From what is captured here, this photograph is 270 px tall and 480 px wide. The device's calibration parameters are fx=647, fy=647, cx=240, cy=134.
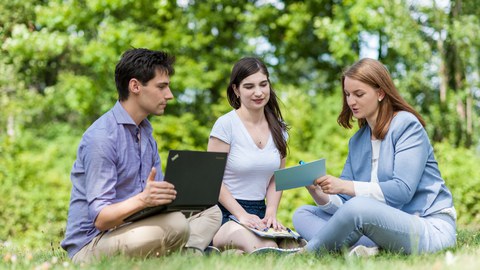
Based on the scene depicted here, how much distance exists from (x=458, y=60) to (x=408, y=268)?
783 centimetres

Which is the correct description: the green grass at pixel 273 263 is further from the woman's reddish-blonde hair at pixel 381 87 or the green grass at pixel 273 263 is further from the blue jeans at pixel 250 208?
the blue jeans at pixel 250 208

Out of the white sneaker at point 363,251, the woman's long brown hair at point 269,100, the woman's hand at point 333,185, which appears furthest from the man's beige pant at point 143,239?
the woman's long brown hair at point 269,100

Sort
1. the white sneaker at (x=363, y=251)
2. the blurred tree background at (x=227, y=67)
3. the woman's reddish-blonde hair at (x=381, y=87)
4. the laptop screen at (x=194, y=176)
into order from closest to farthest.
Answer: the laptop screen at (x=194, y=176)
the white sneaker at (x=363, y=251)
the woman's reddish-blonde hair at (x=381, y=87)
the blurred tree background at (x=227, y=67)

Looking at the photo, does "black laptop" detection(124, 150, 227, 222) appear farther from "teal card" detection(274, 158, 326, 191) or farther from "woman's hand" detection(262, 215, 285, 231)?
"woman's hand" detection(262, 215, 285, 231)

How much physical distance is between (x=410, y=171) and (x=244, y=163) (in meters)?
1.28

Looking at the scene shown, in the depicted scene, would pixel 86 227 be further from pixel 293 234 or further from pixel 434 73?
pixel 434 73

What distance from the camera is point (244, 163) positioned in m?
4.71

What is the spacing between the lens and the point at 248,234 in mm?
4348

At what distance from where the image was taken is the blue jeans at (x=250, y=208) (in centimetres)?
470

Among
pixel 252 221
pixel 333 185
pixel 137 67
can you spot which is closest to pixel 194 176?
pixel 137 67

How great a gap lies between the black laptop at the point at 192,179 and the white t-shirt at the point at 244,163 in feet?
3.02

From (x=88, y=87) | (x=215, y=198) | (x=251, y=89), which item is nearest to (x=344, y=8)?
(x=88, y=87)

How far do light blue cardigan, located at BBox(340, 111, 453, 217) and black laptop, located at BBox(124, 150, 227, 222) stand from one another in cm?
105

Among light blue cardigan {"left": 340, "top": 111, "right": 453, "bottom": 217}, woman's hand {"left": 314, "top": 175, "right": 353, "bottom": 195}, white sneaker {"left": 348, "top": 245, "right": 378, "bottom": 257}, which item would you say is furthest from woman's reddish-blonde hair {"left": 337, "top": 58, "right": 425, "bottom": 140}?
white sneaker {"left": 348, "top": 245, "right": 378, "bottom": 257}
